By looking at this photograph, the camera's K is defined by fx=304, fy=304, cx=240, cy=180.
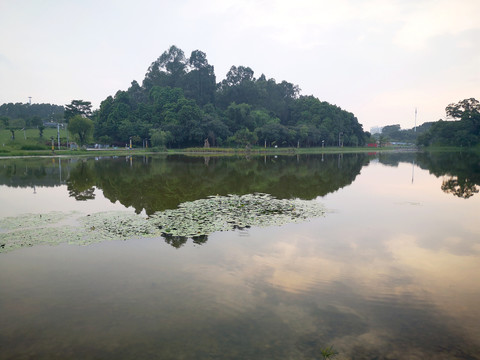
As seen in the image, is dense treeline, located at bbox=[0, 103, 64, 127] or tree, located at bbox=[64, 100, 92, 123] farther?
dense treeline, located at bbox=[0, 103, 64, 127]

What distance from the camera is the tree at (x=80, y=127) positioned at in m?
79.2

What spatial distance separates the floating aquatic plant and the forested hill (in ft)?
217

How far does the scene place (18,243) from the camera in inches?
394

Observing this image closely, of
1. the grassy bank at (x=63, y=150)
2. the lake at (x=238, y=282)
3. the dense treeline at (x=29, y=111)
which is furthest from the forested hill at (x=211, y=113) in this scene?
the lake at (x=238, y=282)

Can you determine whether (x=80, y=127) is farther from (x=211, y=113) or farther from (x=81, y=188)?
(x=81, y=188)

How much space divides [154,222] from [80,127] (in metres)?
79.5

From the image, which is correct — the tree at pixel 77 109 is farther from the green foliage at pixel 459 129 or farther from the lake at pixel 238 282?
the green foliage at pixel 459 129

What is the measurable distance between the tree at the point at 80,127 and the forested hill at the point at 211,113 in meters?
5.76

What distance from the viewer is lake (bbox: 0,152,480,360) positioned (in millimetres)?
5152

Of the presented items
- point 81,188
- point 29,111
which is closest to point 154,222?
point 81,188

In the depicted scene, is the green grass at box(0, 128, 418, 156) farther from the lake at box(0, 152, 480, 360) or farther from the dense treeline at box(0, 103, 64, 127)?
the lake at box(0, 152, 480, 360)

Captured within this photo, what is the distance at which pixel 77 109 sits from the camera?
324 feet

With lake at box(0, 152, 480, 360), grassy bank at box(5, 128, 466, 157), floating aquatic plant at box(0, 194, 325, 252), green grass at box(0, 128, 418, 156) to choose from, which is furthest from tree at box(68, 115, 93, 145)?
floating aquatic plant at box(0, 194, 325, 252)

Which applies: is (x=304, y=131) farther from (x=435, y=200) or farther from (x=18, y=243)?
(x=18, y=243)
